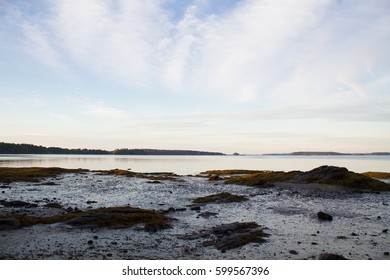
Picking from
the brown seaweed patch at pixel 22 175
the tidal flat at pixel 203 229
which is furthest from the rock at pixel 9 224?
the brown seaweed patch at pixel 22 175

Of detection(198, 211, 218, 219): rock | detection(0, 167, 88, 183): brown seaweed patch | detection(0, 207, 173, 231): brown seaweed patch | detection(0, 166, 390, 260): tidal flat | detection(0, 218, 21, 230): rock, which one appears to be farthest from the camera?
detection(0, 167, 88, 183): brown seaweed patch

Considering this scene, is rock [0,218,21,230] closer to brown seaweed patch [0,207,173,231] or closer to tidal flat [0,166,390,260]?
tidal flat [0,166,390,260]

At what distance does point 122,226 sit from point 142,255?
5.80m

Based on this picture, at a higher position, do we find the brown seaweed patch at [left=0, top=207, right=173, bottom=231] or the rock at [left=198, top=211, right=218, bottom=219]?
the brown seaweed patch at [left=0, top=207, right=173, bottom=231]

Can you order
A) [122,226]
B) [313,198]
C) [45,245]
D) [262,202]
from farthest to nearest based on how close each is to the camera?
[313,198], [262,202], [122,226], [45,245]

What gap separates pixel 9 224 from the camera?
59.7 ft

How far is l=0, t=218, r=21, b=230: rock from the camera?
58.7 ft

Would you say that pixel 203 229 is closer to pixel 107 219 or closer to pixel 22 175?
pixel 107 219

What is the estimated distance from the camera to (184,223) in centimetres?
2053

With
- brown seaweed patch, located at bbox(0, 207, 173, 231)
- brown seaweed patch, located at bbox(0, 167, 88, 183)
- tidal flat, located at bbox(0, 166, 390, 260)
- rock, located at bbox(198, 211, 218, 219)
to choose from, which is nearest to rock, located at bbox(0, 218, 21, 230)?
tidal flat, located at bbox(0, 166, 390, 260)

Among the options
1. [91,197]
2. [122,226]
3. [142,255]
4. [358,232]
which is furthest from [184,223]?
[91,197]

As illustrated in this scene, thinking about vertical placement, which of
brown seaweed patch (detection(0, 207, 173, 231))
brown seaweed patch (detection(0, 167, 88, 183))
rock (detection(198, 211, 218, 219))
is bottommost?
brown seaweed patch (detection(0, 167, 88, 183))

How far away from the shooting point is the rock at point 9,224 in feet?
58.7

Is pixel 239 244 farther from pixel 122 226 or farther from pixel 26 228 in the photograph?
pixel 26 228
